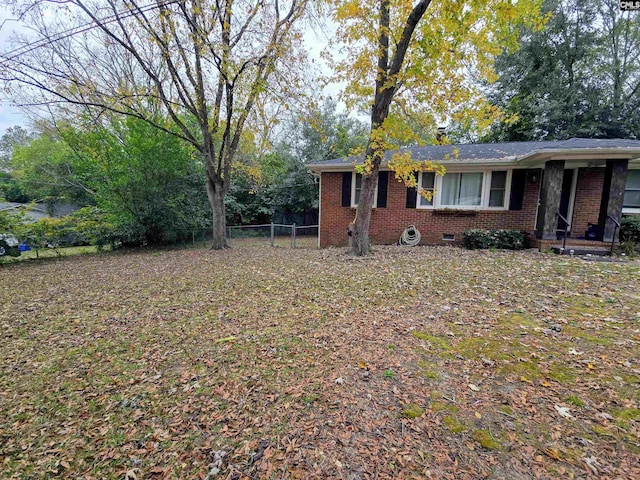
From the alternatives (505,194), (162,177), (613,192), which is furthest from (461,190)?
(162,177)

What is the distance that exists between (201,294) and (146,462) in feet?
11.3

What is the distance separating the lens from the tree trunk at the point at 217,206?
10.5m

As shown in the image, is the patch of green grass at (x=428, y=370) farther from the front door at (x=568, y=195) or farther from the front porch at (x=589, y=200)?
the front door at (x=568, y=195)

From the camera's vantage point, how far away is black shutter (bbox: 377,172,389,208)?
33.7ft

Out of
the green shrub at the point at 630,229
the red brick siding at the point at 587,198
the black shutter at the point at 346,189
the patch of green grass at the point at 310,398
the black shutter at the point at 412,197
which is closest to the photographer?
the patch of green grass at the point at 310,398

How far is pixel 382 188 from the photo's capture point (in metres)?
10.4

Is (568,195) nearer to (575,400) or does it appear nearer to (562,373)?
(562,373)

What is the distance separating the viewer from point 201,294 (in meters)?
5.22

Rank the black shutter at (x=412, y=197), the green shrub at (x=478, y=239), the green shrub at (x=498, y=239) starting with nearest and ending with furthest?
the green shrub at (x=498, y=239)
the green shrub at (x=478, y=239)
the black shutter at (x=412, y=197)

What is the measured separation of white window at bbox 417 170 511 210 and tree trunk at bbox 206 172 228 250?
690cm

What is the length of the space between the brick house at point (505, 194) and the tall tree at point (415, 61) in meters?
2.26

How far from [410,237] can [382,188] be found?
195 centimetres

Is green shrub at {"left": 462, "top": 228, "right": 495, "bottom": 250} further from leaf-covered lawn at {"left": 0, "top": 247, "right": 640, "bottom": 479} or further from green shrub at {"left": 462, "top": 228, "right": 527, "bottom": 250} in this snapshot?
leaf-covered lawn at {"left": 0, "top": 247, "right": 640, "bottom": 479}

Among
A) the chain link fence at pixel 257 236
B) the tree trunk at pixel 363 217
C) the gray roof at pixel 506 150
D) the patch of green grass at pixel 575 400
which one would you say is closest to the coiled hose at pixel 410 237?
the gray roof at pixel 506 150
